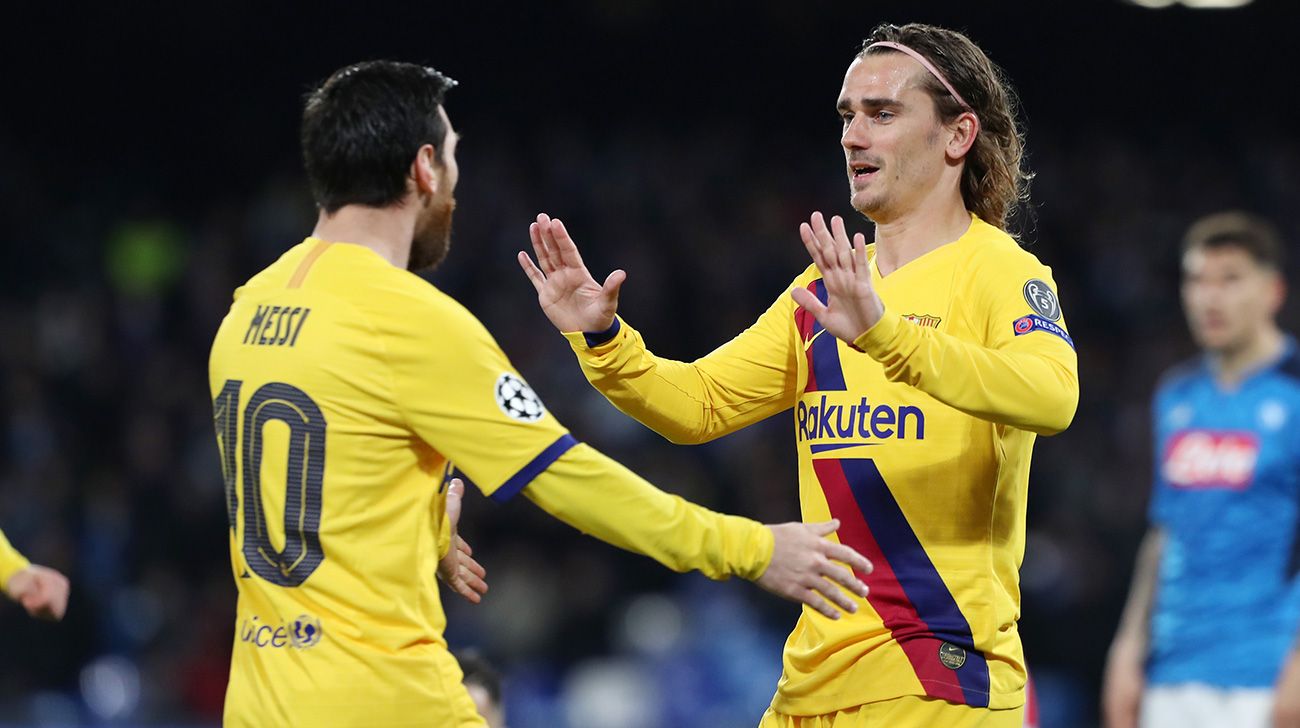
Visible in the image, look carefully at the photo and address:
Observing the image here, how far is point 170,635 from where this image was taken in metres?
10.9

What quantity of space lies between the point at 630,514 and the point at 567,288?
46.3 inches

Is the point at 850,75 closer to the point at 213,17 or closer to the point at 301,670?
the point at 301,670

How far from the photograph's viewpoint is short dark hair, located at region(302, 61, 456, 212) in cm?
365

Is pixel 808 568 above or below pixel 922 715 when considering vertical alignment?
above

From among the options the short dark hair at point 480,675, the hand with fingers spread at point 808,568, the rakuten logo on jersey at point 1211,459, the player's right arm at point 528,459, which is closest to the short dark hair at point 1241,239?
the rakuten logo on jersey at point 1211,459

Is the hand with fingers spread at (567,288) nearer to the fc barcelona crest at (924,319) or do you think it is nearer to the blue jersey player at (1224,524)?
the fc barcelona crest at (924,319)

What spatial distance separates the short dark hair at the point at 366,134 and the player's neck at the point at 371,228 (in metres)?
0.02

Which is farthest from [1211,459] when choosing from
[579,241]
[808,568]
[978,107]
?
[579,241]

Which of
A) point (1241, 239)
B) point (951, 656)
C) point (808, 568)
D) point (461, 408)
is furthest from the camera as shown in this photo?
point (1241, 239)

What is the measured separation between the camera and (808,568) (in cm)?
356

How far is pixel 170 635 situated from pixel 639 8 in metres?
8.97

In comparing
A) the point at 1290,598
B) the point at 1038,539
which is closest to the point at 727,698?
the point at 1038,539

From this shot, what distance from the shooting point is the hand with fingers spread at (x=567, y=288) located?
4.46 meters

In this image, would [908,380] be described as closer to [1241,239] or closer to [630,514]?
[630,514]
